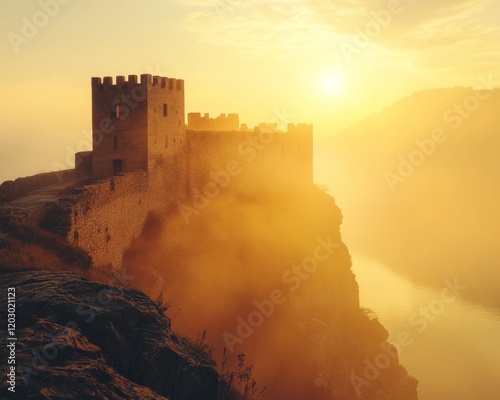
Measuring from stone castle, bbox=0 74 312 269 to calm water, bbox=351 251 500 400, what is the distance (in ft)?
110

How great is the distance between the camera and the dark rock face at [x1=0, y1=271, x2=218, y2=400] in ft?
21.7

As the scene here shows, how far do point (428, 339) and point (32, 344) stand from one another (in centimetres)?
6631

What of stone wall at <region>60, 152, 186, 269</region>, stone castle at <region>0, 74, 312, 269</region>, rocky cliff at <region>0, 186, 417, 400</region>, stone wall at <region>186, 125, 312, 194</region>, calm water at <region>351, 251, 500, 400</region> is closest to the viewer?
rocky cliff at <region>0, 186, 417, 400</region>

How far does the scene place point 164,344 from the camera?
8.64m

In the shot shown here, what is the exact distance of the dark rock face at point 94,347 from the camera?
6629 millimetres

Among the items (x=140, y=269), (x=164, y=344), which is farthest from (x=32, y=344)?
(x=140, y=269)

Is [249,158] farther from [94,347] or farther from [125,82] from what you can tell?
[94,347]

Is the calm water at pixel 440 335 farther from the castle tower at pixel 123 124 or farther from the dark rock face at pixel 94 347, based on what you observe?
the dark rock face at pixel 94 347

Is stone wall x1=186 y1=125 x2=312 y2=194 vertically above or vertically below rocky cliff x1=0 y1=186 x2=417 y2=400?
above

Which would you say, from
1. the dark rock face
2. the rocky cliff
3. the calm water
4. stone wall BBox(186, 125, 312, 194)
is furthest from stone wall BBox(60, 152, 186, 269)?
the calm water

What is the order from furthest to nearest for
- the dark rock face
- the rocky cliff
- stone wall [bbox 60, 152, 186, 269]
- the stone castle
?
the stone castle, stone wall [bbox 60, 152, 186, 269], the rocky cliff, the dark rock face

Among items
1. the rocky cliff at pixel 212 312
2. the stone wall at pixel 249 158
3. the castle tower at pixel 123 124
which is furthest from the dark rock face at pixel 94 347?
the stone wall at pixel 249 158

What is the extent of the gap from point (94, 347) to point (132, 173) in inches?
740

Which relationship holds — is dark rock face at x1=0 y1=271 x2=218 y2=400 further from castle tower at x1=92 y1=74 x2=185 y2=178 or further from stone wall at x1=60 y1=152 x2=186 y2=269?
castle tower at x1=92 y1=74 x2=185 y2=178
